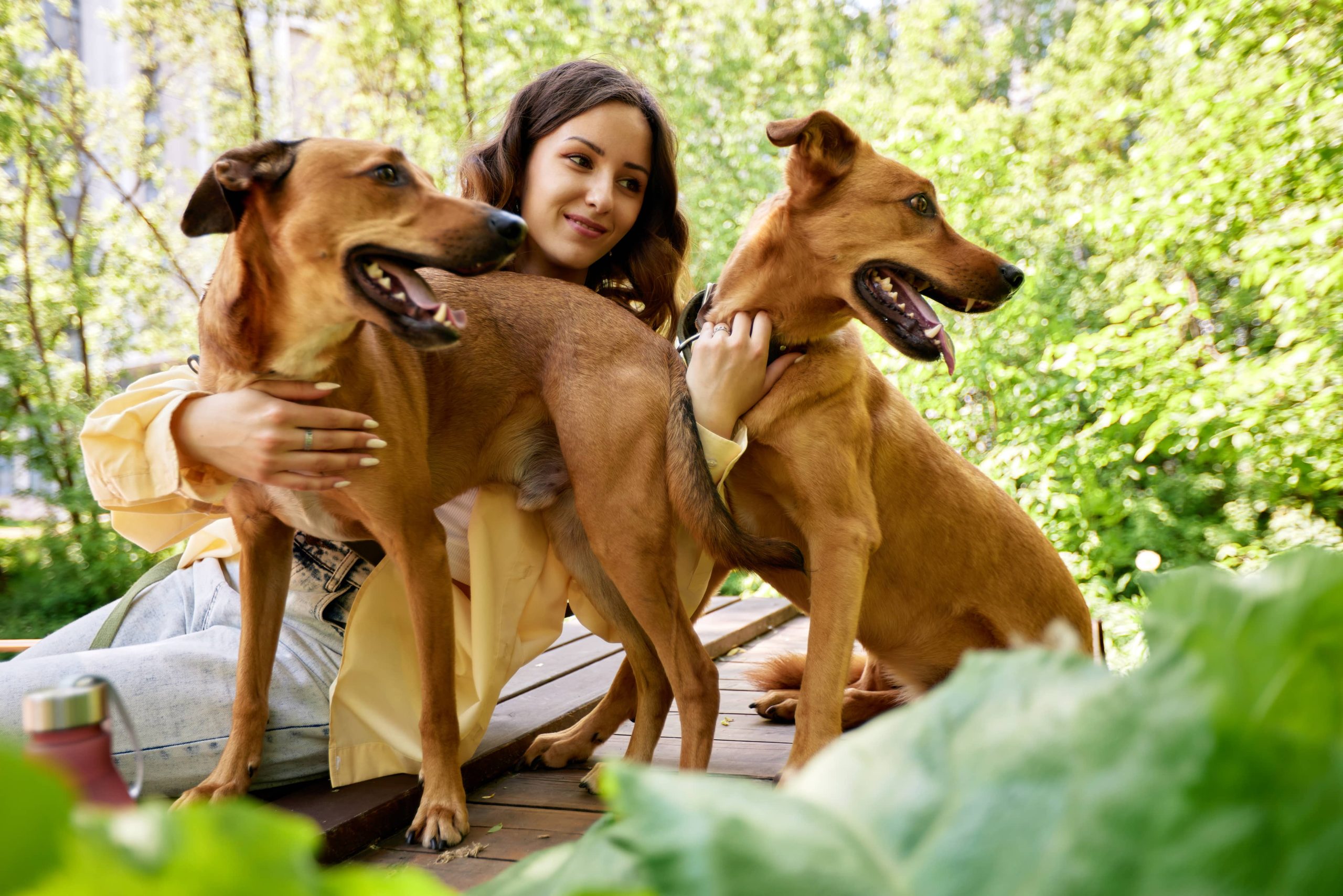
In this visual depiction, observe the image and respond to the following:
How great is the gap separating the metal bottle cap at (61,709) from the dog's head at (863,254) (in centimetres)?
200

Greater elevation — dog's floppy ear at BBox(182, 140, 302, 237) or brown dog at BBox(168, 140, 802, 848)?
dog's floppy ear at BBox(182, 140, 302, 237)

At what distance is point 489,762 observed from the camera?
2463 millimetres

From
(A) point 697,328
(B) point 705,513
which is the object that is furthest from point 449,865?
(A) point 697,328

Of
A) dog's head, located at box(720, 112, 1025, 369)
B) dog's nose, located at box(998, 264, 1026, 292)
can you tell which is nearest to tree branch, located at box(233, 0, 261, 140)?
dog's head, located at box(720, 112, 1025, 369)

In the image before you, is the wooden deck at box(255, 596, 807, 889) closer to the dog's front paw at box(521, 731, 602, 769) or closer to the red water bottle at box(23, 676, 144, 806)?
the dog's front paw at box(521, 731, 602, 769)

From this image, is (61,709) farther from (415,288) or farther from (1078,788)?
(415,288)

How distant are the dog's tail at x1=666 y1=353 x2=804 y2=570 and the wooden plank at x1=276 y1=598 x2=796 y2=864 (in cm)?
55

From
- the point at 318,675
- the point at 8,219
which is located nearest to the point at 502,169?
the point at 318,675

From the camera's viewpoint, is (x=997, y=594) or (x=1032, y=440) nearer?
(x=997, y=594)

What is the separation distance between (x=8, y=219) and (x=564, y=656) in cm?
585

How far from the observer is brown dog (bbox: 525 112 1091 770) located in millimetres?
2307

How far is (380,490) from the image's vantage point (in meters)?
2.08

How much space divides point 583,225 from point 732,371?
0.76m

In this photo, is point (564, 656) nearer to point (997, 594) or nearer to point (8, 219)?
point (997, 594)
